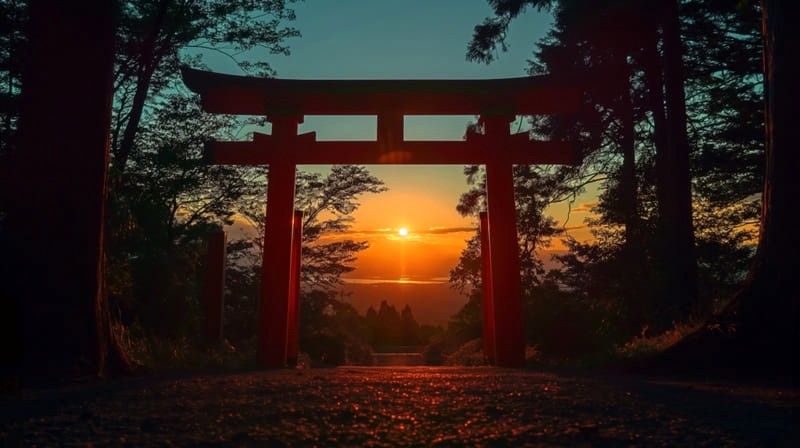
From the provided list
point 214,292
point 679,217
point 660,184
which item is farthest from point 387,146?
point 660,184

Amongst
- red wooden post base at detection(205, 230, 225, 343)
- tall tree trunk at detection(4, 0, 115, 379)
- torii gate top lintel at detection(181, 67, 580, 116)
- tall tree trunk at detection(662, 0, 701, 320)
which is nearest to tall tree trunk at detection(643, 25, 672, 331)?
tall tree trunk at detection(662, 0, 701, 320)

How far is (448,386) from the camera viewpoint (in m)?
4.45

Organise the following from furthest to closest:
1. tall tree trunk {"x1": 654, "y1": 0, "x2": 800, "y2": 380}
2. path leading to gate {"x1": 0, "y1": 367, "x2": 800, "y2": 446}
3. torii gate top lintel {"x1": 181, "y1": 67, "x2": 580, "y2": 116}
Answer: torii gate top lintel {"x1": 181, "y1": 67, "x2": 580, "y2": 116} → tall tree trunk {"x1": 654, "y1": 0, "x2": 800, "y2": 380} → path leading to gate {"x1": 0, "y1": 367, "x2": 800, "y2": 446}

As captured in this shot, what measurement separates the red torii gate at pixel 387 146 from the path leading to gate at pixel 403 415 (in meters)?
4.07

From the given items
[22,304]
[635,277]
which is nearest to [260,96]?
[22,304]

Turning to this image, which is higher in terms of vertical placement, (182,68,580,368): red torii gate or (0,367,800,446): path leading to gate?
(182,68,580,368): red torii gate

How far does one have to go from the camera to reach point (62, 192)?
529 cm

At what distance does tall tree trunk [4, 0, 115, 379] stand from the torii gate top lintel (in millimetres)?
3255

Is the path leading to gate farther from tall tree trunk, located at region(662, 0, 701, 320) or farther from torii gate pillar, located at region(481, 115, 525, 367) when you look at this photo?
tall tree trunk, located at region(662, 0, 701, 320)

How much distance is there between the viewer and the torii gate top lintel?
8.78 m

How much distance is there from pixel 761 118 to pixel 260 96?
12.3m

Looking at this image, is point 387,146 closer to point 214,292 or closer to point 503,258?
point 503,258

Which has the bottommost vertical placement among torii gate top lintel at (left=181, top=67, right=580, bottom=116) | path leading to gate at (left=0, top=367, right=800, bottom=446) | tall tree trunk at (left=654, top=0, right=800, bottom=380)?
path leading to gate at (left=0, top=367, right=800, bottom=446)

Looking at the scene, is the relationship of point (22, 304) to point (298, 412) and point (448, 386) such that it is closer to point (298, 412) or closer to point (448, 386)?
point (298, 412)
